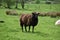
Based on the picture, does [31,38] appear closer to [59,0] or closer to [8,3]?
[8,3]

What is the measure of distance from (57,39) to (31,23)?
3.24 m

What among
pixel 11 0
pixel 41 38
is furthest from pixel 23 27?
pixel 11 0

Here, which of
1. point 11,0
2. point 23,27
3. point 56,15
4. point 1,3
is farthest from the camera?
point 1,3

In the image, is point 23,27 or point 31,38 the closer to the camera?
point 31,38

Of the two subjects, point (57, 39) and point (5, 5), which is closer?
point (57, 39)

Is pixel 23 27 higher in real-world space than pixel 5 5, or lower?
higher

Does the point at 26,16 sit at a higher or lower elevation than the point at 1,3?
higher

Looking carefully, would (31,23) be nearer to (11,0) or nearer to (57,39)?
(57,39)

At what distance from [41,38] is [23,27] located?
4.30 metres

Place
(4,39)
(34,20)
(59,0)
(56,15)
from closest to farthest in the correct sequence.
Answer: (4,39)
(34,20)
(56,15)
(59,0)

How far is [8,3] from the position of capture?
54125 mm

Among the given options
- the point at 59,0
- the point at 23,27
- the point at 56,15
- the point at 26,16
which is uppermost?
the point at 26,16

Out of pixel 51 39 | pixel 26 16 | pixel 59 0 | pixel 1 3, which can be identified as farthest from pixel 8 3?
pixel 51 39

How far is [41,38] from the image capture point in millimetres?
13188
